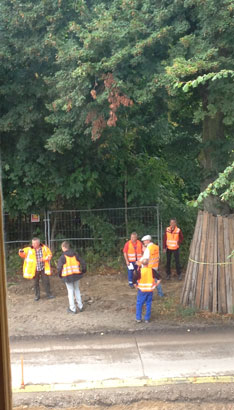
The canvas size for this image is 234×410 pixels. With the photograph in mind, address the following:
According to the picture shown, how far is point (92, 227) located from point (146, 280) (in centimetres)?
363

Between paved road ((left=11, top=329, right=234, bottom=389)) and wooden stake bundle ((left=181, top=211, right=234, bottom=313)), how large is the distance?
0.58 meters

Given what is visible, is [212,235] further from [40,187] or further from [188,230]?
[40,187]

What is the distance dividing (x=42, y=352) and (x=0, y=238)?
5294 millimetres

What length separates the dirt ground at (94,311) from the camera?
662 cm

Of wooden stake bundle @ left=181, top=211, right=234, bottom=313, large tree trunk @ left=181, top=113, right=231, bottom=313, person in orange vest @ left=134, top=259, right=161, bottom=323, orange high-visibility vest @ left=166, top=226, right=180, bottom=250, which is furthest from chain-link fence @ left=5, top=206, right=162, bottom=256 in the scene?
person in orange vest @ left=134, top=259, right=161, bottom=323

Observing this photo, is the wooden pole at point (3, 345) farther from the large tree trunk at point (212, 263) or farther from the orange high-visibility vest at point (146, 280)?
the large tree trunk at point (212, 263)

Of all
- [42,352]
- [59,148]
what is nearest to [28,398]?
[42,352]

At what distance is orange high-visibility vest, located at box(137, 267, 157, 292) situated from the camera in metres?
6.29

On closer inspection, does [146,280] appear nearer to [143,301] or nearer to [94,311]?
[143,301]

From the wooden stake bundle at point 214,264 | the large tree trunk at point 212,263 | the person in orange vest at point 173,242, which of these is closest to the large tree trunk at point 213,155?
the large tree trunk at point 212,263

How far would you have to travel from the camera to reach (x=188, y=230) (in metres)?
9.89

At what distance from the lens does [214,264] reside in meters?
6.80

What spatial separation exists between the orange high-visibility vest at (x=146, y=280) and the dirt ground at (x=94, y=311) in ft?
1.91

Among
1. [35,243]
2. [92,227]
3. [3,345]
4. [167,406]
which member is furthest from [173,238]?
[3,345]
